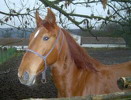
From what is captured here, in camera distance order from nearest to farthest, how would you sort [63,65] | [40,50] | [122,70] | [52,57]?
[40,50] < [52,57] < [63,65] < [122,70]

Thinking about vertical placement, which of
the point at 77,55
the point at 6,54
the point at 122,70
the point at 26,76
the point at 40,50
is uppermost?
the point at 40,50

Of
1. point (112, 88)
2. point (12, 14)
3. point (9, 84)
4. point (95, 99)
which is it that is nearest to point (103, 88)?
point (112, 88)

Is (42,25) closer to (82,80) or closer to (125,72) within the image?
(82,80)

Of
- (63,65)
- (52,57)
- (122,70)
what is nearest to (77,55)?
(63,65)

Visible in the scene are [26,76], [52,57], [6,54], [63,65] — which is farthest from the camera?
[6,54]

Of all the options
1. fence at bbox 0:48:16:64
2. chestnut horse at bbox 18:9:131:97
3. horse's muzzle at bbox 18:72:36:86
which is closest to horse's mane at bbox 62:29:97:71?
chestnut horse at bbox 18:9:131:97

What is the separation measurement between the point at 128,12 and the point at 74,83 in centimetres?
262

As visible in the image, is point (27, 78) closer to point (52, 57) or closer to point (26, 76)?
point (26, 76)

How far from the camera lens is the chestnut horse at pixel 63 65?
2860mm

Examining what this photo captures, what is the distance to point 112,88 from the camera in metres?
3.35

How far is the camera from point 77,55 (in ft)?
10.8

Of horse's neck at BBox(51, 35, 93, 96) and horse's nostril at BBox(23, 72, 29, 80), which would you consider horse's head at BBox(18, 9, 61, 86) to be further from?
horse's neck at BBox(51, 35, 93, 96)

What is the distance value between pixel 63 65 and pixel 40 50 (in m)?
0.46

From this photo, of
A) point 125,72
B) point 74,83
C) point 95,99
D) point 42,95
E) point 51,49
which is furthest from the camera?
point 42,95
